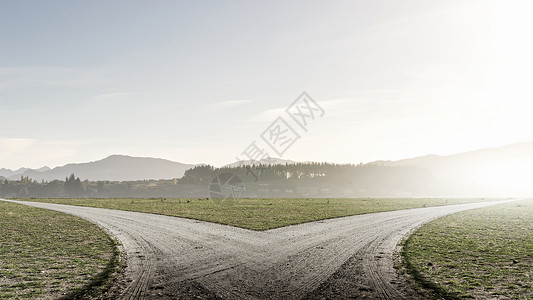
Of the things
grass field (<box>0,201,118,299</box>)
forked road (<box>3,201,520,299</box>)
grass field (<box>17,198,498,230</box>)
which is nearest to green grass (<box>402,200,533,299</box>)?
forked road (<box>3,201,520,299</box>)

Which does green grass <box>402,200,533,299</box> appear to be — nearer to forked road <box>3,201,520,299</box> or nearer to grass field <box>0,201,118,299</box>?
forked road <box>3,201,520,299</box>

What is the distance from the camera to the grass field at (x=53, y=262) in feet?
32.3

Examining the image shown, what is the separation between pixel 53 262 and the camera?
43.8 feet

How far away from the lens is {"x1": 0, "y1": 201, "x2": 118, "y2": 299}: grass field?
984 centimetres

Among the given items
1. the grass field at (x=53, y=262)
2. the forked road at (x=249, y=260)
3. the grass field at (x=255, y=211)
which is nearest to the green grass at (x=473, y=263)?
the forked road at (x=249, y=260)

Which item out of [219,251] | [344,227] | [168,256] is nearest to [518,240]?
[344,227]

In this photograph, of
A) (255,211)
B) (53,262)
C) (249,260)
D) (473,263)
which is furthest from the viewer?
(255,211)

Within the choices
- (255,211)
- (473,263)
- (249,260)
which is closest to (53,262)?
(249,260)

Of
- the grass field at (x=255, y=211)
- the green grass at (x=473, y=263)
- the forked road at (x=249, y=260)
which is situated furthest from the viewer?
the grass field at (x=255, y=211)

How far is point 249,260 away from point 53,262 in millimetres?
7586

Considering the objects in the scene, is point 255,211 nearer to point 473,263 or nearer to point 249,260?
point 249,260

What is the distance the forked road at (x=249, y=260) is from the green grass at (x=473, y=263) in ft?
3.76

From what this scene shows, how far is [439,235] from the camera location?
2172 centimetres

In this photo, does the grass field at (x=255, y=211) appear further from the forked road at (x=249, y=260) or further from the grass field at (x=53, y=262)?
the grass field at (x=53, y=262)
